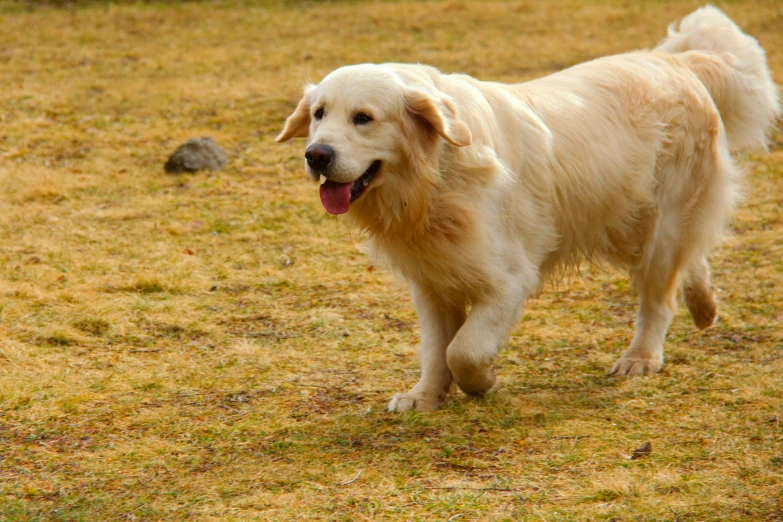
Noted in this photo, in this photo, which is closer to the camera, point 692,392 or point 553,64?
point 692,392

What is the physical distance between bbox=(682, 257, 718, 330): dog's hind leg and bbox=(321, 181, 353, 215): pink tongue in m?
→ 2.26

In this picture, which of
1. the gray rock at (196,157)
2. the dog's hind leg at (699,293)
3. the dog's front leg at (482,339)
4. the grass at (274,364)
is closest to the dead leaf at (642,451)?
the grass at (274,364)

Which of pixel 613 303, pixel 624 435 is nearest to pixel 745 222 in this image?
pixel 613 303

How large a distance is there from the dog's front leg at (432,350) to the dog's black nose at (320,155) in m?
0.94

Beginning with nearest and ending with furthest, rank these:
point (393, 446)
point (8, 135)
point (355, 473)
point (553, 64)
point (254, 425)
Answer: point (355, 473) < point (393, 446) < point (254, 425) < point (8, 135) < point (553, 64)

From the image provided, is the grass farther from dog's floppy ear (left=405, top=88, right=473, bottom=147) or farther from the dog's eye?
dog's floppy ear (left=405, top=88, right=473, bottom=147)

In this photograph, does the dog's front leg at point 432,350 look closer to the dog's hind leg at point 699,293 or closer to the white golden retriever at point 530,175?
the white golden retriever at point 530,175

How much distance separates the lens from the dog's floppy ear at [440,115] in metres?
4.34

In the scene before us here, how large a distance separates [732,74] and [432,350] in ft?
8.28

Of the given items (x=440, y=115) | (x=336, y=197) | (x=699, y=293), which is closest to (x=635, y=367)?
(x=699, y=293)

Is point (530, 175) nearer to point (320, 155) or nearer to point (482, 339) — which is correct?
point (482, 339)

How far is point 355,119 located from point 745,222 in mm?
4522

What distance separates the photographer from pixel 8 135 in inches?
380

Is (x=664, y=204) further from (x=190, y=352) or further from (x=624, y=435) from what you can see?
(x=190, y=352)
